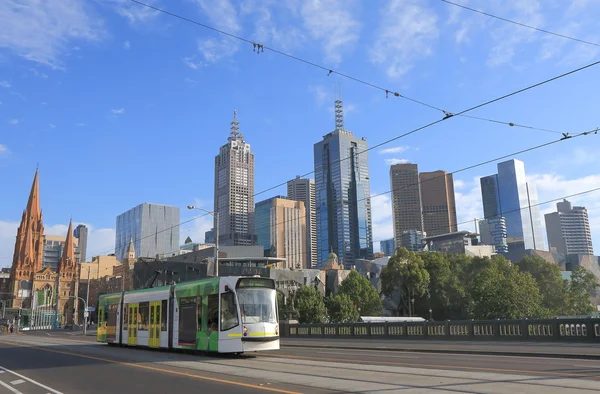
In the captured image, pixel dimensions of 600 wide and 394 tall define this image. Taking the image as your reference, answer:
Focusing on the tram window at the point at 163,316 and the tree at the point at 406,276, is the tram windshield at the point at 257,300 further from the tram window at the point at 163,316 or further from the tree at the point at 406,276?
the tree at the point at 406,276

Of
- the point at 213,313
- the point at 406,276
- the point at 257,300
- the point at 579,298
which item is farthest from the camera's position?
the point at 406,276

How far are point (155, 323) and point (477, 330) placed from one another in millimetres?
18441

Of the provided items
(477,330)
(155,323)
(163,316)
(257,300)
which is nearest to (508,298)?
(477,330)

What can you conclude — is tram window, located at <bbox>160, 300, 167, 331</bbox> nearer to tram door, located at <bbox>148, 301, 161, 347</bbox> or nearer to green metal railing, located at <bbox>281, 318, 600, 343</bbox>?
tram door, located at <bbox>148, 301, 161, 347</bbox>

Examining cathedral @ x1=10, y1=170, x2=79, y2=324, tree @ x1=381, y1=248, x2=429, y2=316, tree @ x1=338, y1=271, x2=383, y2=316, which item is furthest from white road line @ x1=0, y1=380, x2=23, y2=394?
cathedral @ x1=10, y1=170, x2=79, y2=324

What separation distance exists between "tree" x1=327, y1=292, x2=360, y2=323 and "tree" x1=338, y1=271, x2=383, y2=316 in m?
7.89

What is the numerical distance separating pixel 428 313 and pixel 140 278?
5417 cm

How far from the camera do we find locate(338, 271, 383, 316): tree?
93812 mm

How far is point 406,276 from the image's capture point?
87.8 m

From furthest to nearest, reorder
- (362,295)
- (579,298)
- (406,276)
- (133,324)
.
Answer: (362,295) < (406,276) < (579,298) < (133,324)

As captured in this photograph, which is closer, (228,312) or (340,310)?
(228,312)

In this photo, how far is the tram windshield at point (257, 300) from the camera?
20.5 meters

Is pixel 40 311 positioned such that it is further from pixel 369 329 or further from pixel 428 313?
pixel 369 329

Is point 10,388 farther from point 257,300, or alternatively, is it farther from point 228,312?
point 257,300
